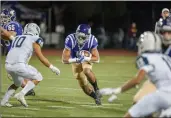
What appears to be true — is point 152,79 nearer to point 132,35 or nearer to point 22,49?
point 22,49

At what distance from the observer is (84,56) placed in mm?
9586

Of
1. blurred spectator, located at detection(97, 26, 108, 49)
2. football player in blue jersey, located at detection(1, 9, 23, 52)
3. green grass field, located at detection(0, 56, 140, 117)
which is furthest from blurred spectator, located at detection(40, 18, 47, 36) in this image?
football player in blue jersey, located at detection(1, 9, 23, 52)

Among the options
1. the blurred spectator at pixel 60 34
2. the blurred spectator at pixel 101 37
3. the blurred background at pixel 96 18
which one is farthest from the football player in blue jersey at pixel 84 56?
the blurred spectator at pixel 60 34

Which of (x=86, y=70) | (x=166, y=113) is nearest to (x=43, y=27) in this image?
(x=86, y=70)

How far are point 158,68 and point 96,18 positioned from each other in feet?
77.1

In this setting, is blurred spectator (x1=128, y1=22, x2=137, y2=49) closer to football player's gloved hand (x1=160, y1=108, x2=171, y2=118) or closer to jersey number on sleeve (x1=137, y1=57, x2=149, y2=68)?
jersey number on sleeve (x1=137, y1=57, x2=149, y2=68)

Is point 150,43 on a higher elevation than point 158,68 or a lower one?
higher

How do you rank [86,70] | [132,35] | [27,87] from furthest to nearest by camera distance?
1. [132,35]
2. [86,70]
3. [27,87]

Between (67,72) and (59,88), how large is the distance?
392cm

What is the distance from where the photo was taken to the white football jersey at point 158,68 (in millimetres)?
6082

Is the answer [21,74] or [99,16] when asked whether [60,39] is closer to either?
[99,16]

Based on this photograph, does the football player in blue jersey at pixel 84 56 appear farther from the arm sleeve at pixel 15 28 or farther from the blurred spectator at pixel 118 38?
the blurred spectator at pixel 118 38

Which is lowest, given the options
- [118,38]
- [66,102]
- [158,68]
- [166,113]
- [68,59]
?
[118,38]

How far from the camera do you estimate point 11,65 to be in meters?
8.67
